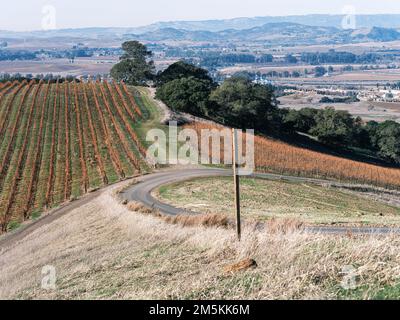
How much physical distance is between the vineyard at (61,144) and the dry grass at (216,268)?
2352 cm

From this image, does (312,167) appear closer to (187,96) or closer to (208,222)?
(187,96)

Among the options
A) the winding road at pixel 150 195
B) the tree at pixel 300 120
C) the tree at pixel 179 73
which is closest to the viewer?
the winding road at pixel 150 195

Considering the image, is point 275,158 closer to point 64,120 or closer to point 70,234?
point 64,120

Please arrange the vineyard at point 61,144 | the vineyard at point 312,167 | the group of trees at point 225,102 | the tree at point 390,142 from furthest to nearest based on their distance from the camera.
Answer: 1. the tree at point 390,142
2. the group of trees at point 225,102
3. the vineyard at point 312,167
4. the vineyard at point 61,144

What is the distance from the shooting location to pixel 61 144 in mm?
68938

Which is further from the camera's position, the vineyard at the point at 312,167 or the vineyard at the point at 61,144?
the vineyard at the point at 312,167

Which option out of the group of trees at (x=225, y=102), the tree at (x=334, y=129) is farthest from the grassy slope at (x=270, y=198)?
the tree at (x=334, y=129)

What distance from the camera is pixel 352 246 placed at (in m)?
16.1

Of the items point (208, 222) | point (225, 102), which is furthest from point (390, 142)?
point (208, 222)

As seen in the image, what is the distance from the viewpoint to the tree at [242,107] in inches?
3794

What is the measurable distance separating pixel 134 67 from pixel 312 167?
243 ft

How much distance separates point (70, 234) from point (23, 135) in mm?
40674

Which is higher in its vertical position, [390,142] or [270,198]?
[270,198]

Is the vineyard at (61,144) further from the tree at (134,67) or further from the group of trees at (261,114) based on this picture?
the tree at (134,67)
